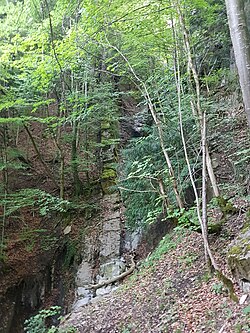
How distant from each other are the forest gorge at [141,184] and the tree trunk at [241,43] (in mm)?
15

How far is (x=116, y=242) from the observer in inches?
392

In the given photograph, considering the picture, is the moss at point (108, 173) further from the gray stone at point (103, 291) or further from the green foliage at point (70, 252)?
the gray stone at point (103, 291)

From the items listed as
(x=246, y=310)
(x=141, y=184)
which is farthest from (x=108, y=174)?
(x=246, y=310)

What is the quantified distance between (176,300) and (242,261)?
1.47 meters

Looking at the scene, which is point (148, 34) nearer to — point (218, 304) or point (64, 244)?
point (218, 304)

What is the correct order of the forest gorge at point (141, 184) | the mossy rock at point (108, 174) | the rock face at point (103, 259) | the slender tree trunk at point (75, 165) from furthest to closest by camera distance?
the mossy rock at point (108, 174) < the slender tree trunk at point (75, 165) < the rock face at point (103, 259) < the forest gorge at point (141, 184)

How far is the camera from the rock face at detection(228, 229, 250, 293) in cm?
379

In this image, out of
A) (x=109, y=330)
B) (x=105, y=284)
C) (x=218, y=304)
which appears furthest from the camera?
(x=105, y=284)

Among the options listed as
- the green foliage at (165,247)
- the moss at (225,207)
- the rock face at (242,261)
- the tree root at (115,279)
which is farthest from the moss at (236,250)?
the tree root at (115,279)

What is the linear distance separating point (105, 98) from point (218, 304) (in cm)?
820

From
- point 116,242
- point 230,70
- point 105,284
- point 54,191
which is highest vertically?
point 230,70

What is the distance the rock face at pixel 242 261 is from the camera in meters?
3.79

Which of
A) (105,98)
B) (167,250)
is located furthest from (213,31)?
(167,250)

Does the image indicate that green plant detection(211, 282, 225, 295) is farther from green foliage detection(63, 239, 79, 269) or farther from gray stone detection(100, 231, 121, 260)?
green foliage detection(63, 239, 79, 269)
